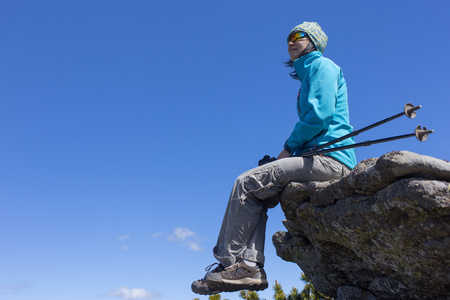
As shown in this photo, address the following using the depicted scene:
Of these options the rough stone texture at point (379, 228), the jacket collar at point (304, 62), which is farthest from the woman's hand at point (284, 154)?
the jacket collar at point (304, 62)

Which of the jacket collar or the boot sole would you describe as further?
the jacket collar

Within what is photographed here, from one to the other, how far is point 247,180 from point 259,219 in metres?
0.63

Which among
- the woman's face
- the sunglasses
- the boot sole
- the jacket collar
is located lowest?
the boot sole

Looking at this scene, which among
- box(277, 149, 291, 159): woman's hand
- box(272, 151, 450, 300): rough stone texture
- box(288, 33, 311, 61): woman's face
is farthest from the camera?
box(288, 33, 311, 61): woman's face

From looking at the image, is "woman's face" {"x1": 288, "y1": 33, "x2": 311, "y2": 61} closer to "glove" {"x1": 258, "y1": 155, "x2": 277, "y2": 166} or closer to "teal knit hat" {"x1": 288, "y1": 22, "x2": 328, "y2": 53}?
"teal knit hat" {"x1": 288, "y1": 22, "x2": 328, "y2": 53}

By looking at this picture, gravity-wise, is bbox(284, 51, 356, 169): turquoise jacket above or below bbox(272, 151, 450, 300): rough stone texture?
above

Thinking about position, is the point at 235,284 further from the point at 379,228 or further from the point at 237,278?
the point at 379,228

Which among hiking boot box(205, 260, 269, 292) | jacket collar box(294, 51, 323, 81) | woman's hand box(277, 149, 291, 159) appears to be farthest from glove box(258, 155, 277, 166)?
hiking boot box(205, 260, 269, 292)

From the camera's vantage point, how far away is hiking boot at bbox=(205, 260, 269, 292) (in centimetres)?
537

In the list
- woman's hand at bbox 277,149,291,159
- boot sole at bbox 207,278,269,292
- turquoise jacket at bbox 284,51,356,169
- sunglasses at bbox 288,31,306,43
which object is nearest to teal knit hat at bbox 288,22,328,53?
sunglasses at bbox 288,31,306,43

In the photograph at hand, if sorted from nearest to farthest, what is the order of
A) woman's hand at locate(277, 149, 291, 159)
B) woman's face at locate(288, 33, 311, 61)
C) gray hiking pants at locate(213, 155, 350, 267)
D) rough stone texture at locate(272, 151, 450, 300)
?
1. rough stone texture at locate(272, 151, 450, 300)
2. gray hiking pants at locate(213, 155, 350, 267)
3. woman's hand at locate(277, 149, 291, 159)
4. woman's face at locate(288, 33, 311, 61)

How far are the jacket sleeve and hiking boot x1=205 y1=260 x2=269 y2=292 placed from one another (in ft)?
5.98

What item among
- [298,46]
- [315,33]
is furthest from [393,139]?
[315,33]

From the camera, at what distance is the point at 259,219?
591 centimetres
